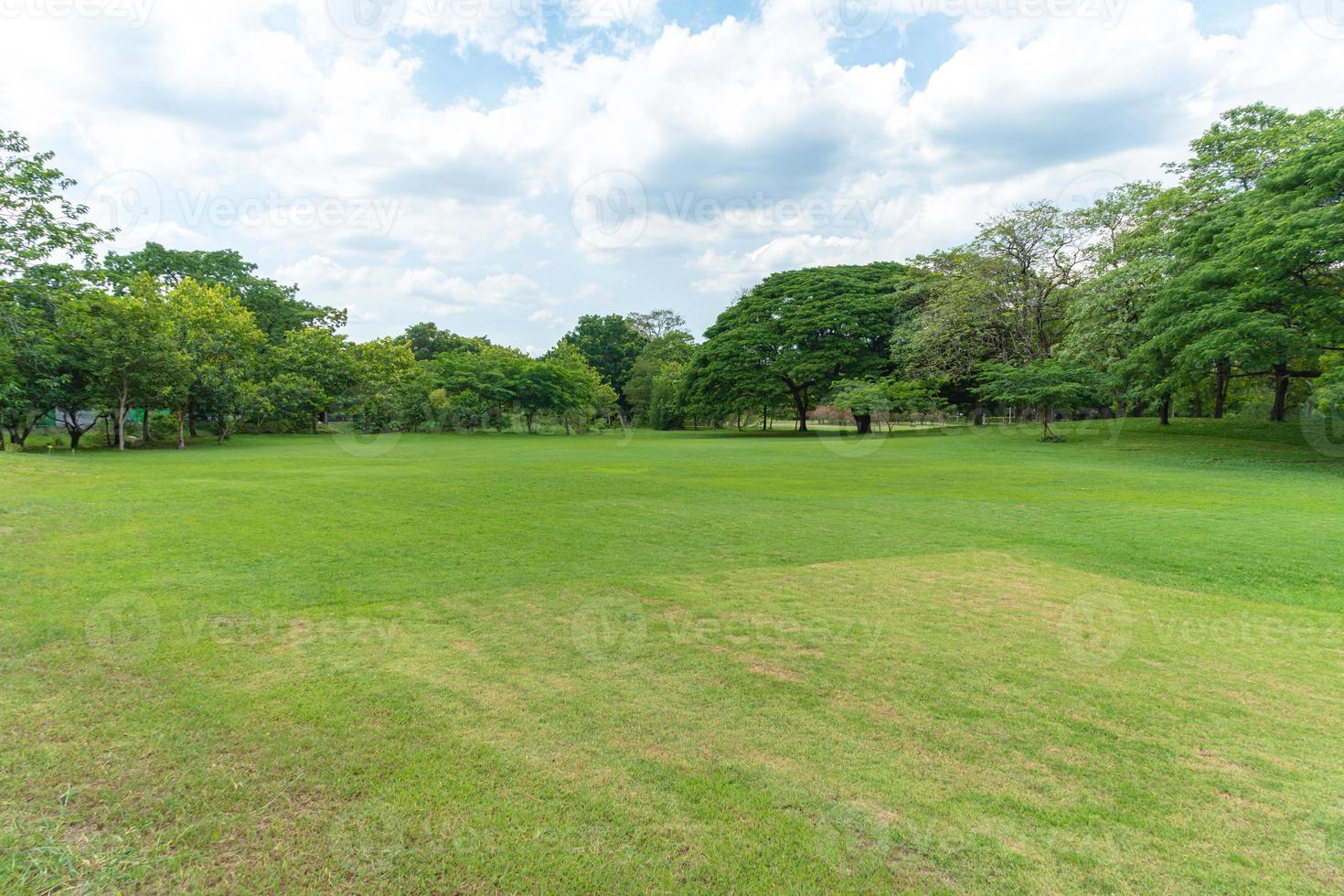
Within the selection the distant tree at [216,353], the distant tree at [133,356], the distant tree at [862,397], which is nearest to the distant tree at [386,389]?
the distant tree at [216,353]

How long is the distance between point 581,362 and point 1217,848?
156ft

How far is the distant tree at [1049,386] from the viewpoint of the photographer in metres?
25.5

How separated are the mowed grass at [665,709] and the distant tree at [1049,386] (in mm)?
18887

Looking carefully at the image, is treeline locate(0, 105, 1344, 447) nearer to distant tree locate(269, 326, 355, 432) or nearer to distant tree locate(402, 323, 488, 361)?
distant tree locate(269, 326, 355, 432)

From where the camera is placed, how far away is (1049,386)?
2578 cm

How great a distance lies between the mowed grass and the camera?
2.36m

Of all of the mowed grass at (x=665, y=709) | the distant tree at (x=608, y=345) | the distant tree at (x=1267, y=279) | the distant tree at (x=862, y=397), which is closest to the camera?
the mowed grass at (x=665, y=709)

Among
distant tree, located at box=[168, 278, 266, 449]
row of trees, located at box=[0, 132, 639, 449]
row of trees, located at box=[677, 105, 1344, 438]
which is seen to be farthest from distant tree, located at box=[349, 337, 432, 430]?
row of trees, located at box=[677, 105, 1344, 438]

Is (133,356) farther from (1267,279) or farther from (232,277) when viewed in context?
(1267,279)

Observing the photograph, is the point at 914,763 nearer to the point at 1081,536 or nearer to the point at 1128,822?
the point at 1128,822

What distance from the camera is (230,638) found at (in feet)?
14.5

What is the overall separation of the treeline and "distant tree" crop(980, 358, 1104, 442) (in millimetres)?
108

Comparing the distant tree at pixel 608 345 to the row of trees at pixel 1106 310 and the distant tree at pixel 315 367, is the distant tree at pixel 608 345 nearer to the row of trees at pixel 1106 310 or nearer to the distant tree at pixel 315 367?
the row of trees at pixel 1106 310

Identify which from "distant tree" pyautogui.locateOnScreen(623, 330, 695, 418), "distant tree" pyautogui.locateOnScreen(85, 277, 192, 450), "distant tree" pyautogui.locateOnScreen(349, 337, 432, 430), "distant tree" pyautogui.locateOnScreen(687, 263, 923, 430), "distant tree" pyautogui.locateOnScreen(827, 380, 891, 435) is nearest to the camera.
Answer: "distant tree" pyautogui.locateOnScreen(85, 277, 192, 450)
